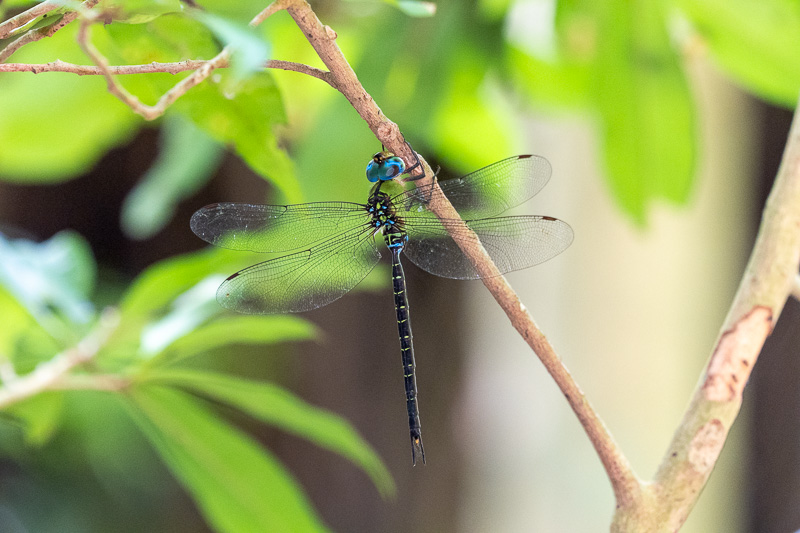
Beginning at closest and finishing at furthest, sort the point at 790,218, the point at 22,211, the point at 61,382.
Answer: the point at 790,218 < the point at 61,382 < the point at 22,211

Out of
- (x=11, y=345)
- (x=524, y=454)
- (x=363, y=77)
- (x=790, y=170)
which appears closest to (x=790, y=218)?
(x=790, y=170)

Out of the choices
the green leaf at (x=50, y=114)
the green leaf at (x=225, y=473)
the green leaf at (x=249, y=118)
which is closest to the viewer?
the green leaf at (x=249, y=118)

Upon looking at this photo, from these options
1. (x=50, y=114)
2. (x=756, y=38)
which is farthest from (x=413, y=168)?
(x=50, y=114)

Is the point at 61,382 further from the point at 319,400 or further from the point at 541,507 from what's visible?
the point at 541,507

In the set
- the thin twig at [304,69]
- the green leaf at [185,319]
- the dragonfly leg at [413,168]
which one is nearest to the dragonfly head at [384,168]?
the dragonfly leg at [413,168]

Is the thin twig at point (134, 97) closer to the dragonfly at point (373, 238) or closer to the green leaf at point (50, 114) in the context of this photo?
the dragonfly at point (373, 238)

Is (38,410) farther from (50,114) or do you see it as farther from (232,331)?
(50,114)
